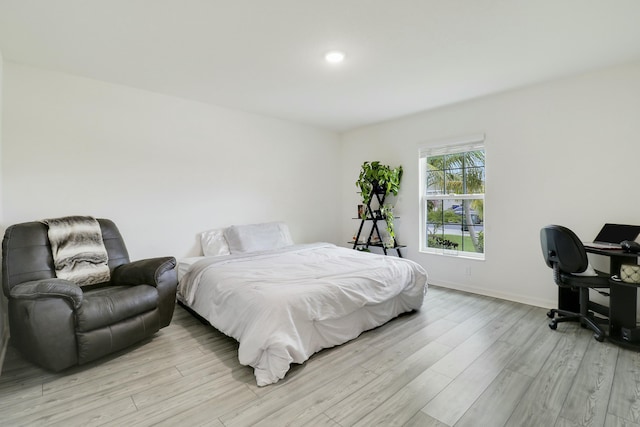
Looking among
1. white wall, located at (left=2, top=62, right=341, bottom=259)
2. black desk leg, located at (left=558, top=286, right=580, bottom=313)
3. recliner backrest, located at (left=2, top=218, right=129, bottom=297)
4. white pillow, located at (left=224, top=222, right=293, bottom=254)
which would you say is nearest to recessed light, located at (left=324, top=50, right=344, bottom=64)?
white wall, located at (left=2, top=62, right=341, bottom=259)

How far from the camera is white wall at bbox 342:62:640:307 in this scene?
2.79 metres

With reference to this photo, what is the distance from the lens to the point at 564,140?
10.1 feet

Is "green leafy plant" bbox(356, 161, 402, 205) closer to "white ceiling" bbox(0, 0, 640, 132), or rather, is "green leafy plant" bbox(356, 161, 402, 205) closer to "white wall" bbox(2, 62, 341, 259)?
"white wall" bbox(2, 62, 341, 259)

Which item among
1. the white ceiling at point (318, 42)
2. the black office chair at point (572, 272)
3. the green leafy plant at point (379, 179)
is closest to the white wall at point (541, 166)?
the white ceiling at point (318, 42)

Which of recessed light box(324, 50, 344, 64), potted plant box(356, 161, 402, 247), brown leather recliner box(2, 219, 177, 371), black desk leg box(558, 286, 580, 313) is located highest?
recessed light box(324, 50, 344, 64)

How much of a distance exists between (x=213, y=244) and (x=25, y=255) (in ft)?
5.50

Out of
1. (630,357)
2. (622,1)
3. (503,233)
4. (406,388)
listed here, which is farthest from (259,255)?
(622,1)

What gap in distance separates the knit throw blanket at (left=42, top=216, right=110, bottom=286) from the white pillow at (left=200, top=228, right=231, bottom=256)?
3.54 ft

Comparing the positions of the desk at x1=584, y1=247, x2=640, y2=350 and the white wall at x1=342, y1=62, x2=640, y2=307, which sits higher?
the white wall at x1=342, y1=62, x2=640, y2=307

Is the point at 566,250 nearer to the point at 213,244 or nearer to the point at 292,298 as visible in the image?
the point at 292,298

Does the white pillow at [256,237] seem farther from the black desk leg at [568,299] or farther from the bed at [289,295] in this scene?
the black desk leg at [568,299]

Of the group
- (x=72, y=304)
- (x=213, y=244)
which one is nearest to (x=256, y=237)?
(x=213, y=244)

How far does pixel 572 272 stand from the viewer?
255cm

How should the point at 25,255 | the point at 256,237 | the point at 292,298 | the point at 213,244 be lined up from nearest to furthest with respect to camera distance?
the point at 292,298 → the point at 25,255 → the point at 213,244 → the point at 256,237
